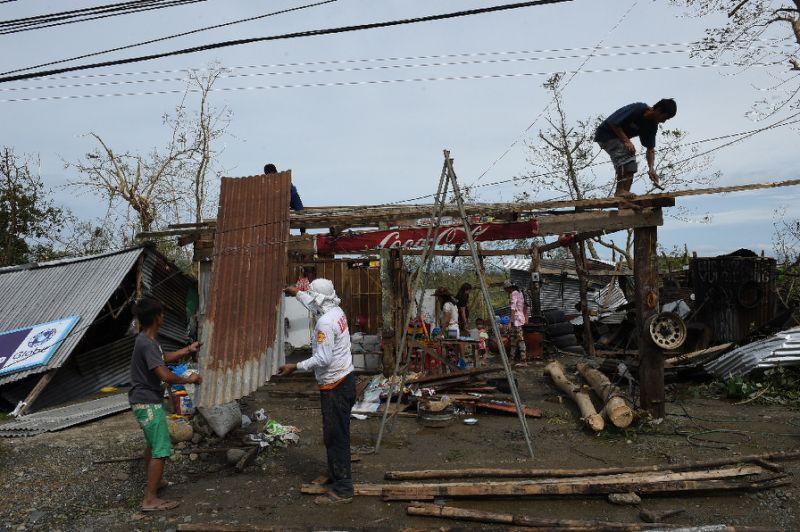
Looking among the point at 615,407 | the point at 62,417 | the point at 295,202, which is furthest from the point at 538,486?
the point at 62,417

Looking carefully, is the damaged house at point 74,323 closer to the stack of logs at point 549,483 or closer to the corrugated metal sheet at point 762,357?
the stack of logs at point 549,483

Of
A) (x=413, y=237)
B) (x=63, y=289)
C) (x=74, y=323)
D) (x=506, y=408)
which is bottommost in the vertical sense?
(x=506, y=408)

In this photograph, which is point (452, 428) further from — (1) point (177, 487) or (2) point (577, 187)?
(2) point (577, 187)

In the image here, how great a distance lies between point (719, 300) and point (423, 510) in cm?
1148

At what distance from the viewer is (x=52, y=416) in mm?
9766

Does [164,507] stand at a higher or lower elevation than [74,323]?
lower

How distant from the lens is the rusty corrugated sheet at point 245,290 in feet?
20.9

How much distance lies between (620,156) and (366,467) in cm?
599

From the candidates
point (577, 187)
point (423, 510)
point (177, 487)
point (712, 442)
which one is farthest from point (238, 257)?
point (577, 187)

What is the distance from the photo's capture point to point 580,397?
920 centimetres

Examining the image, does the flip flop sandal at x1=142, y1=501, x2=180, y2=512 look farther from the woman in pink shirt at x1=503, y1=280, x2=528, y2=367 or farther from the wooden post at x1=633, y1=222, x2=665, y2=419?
the woman in pink shirt at x1=503, y1=280, x2=528, y2=367

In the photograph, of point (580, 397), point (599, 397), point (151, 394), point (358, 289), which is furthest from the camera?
point (358, 289)

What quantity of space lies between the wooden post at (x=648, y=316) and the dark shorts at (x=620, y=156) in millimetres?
981

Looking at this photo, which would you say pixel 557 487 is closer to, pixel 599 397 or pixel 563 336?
pixel 599 397
